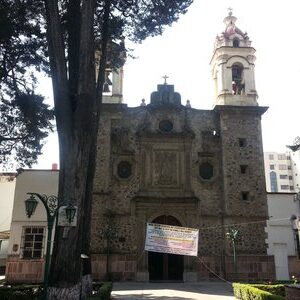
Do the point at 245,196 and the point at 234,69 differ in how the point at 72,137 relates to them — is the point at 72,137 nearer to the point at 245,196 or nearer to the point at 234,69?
the point at 245,196

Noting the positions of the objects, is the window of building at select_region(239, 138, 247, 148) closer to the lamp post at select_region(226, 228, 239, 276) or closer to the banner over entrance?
the lamp post at select_region(226, 228, 239, 276)

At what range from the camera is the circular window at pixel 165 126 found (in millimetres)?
22594

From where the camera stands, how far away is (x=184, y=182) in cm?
2166

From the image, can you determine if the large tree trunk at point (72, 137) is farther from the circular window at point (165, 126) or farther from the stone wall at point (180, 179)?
the circular window at point (165, 126)

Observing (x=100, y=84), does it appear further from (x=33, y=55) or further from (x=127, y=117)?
(x=127, y=117)

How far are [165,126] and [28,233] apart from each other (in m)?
9.02

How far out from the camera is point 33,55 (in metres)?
14.7

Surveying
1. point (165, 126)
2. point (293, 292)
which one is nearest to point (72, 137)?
point (293, 292)

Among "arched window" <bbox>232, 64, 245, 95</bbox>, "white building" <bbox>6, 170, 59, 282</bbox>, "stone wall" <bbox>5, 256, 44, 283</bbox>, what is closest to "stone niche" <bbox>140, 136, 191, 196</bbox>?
"arched window" <bbox>232, 64, 245, 95</bbox>

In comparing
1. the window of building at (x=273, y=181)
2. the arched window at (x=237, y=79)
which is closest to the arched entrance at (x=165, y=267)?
the arched window at (x=237, y=79)

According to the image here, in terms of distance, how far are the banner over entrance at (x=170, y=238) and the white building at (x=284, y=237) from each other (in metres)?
5.32

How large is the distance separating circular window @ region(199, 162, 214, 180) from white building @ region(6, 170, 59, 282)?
25.3ft

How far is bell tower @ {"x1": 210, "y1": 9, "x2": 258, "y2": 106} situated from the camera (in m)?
23.3

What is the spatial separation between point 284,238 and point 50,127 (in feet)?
43.4
